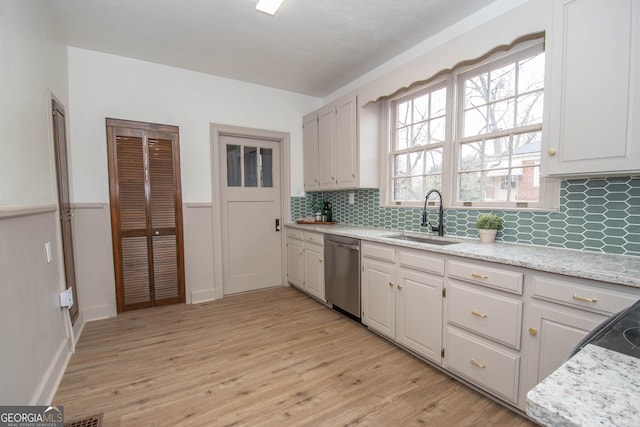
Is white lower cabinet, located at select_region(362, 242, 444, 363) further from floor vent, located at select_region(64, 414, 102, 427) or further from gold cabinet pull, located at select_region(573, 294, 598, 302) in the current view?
floor vent, located at select_region(64, 414, 102, 427)

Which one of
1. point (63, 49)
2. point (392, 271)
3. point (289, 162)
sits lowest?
point (392, 271)

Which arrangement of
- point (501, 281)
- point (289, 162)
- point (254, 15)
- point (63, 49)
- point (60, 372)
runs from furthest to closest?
point (289, 162) → point (63, 49) → point (254, 15) → point (60, 372) → point (501, 281)

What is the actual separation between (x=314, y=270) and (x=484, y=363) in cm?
207

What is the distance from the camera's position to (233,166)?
3893 mm

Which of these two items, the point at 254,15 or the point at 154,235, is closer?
the point at 254,15

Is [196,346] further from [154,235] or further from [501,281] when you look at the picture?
[501,281]

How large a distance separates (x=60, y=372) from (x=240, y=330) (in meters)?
1.34

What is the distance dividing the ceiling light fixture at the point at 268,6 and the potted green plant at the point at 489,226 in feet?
7.55

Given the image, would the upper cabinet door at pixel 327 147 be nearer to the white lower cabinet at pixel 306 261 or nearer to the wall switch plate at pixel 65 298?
the white lower cabinet at pixel 306 261

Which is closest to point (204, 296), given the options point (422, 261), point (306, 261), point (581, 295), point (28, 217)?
point (306, 261)

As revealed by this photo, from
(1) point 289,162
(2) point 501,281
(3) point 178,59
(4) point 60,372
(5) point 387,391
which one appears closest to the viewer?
(2) point 501,281

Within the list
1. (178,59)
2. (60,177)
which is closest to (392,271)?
(60,177)

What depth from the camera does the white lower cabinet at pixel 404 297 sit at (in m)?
2.12

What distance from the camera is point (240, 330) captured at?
281cm
